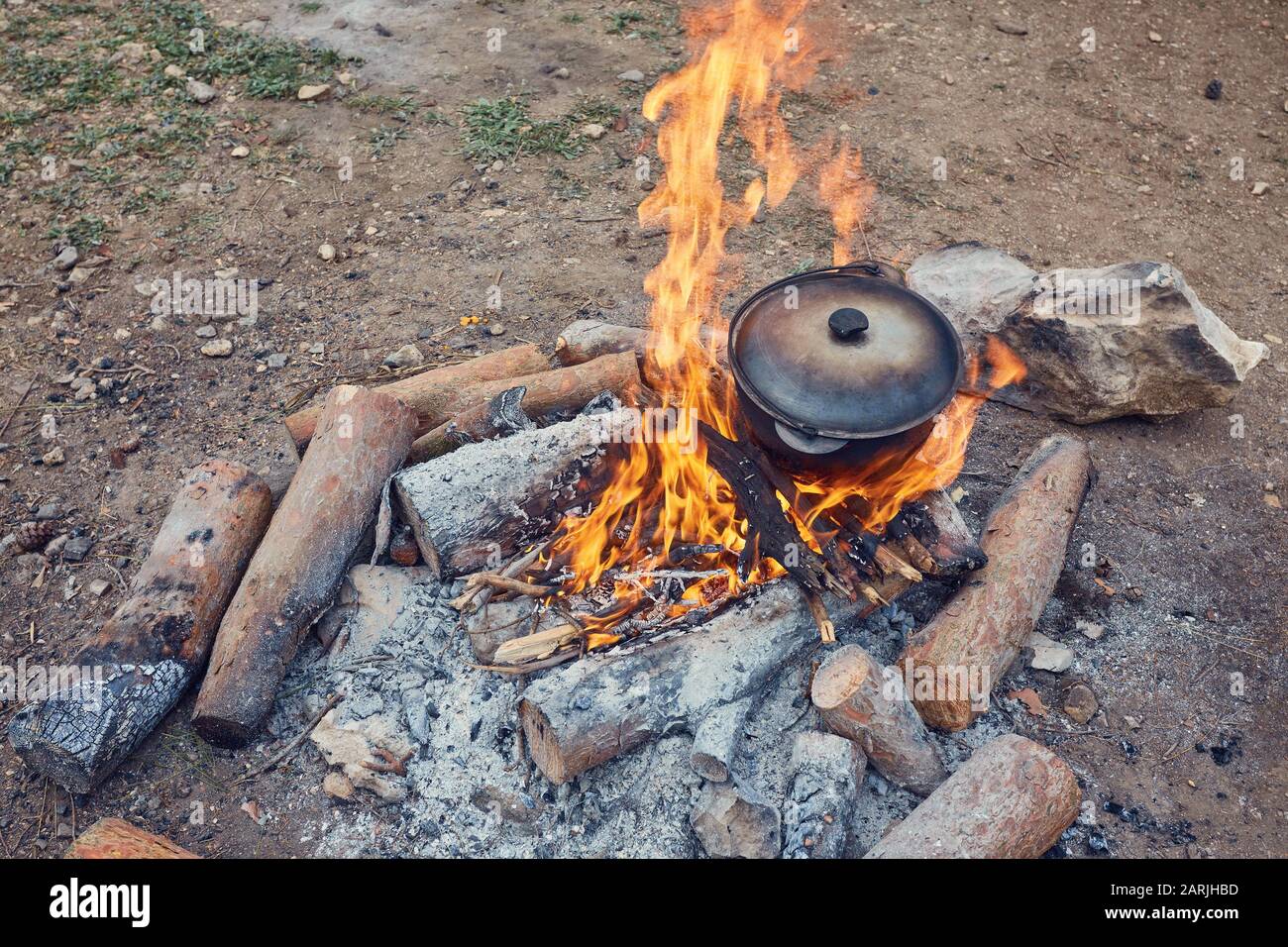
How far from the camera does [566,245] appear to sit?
6.75 metres

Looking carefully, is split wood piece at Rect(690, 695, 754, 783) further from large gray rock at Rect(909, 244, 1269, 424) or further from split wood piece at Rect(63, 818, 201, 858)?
large gray rock at Rect(909, 244, 1269, 424)

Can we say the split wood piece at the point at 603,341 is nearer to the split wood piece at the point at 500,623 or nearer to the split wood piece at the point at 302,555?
the split wood piece at the point at 302,555

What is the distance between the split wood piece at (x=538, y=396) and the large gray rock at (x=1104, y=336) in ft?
7.14

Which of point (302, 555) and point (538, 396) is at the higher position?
point (538, 396)

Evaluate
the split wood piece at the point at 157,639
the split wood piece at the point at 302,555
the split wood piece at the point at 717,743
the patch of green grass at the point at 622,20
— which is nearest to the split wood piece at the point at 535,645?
the split wood piece at the point at 717,743

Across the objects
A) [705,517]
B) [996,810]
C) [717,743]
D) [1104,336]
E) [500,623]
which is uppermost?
[1104,336]

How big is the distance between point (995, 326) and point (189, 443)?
16.4 feet

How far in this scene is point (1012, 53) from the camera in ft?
28.3

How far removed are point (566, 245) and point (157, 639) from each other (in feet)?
13.3

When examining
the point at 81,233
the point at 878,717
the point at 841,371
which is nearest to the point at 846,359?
the point at 841,371

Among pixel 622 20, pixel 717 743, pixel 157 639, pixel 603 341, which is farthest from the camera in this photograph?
pixel 622 20

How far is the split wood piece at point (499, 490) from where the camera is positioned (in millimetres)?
4145

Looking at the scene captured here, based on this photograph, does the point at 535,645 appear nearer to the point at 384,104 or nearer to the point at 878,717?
the point at 878,717

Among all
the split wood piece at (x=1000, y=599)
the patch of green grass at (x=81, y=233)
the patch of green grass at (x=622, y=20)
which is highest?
the patch of green grass at (x=622, y=20)
